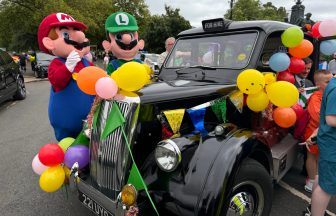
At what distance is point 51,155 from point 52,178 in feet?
0.71

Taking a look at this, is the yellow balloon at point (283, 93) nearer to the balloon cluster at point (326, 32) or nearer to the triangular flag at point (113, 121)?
the balloon cluster at point (326, 32)

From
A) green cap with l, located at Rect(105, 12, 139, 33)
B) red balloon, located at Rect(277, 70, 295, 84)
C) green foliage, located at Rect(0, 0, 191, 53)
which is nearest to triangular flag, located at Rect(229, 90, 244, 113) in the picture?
red balloon, located at Rect(277, 70, 295, 84)

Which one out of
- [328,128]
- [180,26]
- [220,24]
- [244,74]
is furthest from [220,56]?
[180,26]

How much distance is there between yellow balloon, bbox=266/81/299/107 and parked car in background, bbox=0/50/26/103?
7.43 meters

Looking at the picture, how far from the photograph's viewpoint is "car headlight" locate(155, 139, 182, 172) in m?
2.11

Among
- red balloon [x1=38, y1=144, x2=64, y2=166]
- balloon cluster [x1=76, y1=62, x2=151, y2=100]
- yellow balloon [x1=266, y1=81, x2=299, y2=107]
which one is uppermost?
balloon cluster [x1=76, y1=62, x2=151, y2=100]

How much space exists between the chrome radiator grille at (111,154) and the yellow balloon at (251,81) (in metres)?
1.08

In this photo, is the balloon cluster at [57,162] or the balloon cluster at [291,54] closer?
the balloon cluster at [57,162]

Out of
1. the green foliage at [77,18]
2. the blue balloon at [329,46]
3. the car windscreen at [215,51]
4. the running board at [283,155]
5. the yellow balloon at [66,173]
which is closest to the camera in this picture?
the yellow balloon at [66,173]

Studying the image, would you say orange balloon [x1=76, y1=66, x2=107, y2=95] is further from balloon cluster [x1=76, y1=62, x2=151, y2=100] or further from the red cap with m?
Result: the red cap with m

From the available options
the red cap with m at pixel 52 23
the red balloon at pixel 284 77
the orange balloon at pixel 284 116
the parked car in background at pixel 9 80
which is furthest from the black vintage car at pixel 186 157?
the parked car in background at pixel 9 80

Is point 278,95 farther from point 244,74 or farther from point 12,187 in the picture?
point 12,187

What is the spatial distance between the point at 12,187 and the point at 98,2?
87.3ft

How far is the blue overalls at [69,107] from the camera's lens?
10.6 ft
